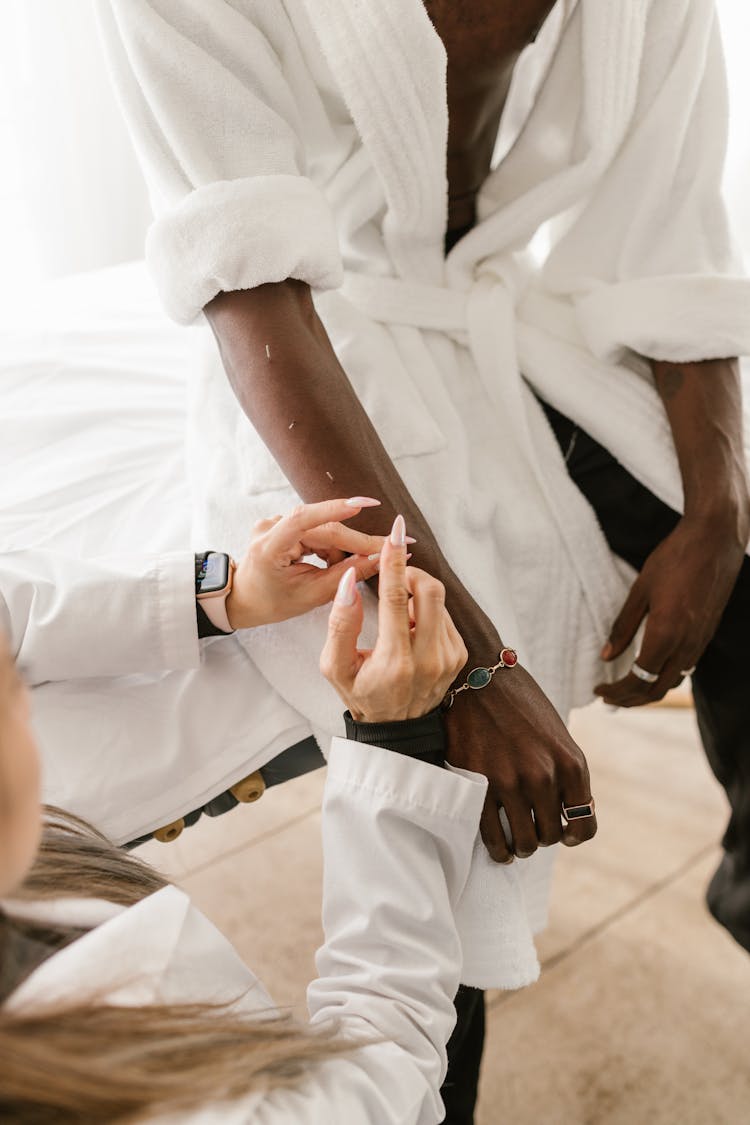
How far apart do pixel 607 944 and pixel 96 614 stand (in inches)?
37.4

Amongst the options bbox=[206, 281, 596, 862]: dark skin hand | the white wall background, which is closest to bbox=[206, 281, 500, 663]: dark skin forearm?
bbox=[206, 281, 596, 862]: dark skin hand

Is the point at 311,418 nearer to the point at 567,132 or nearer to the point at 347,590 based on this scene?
the point at 347,590

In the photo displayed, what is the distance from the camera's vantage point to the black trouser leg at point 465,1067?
86 cm

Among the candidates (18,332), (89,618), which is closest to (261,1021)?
(89,618)

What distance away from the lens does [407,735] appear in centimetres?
70

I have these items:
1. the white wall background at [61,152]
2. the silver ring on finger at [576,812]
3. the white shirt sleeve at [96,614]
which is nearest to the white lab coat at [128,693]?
the white shirt sleeve at [96,614]

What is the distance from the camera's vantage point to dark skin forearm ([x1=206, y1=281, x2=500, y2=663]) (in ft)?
2.50

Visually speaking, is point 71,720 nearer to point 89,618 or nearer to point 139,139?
point 89,618

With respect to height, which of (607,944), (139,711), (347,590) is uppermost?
(347,590)

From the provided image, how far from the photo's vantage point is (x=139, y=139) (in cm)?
82

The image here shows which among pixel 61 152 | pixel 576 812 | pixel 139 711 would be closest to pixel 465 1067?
pixel 576 812

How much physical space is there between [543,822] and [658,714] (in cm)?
119

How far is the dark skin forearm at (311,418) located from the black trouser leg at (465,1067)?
0.34 meters

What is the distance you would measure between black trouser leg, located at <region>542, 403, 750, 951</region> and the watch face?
1.18 ft
